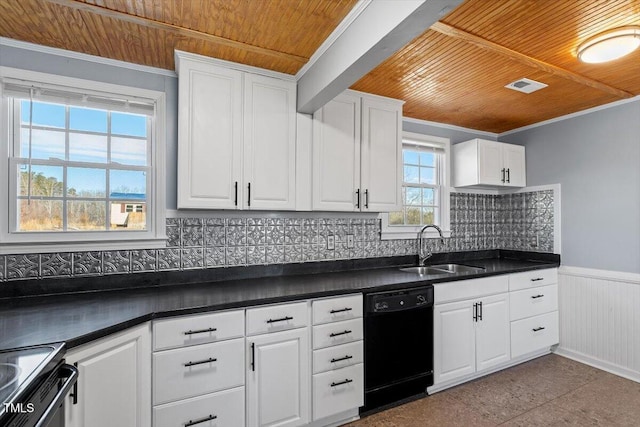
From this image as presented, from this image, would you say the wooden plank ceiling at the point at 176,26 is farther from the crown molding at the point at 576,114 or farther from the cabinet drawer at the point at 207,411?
the crown molding at the point at 576,114

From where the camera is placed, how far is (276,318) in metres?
1.92

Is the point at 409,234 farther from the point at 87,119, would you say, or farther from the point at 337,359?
the point at 87,119

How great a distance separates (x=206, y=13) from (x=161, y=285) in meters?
1.66

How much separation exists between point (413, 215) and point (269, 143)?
1.80 m

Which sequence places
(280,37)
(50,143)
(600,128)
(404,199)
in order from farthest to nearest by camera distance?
(404,199) < (600,128) < (50,143) < (280,37)

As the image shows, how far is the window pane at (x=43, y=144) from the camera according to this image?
6.42 ft

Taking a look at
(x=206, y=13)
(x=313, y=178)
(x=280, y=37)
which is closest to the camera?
(x=206, y=13)

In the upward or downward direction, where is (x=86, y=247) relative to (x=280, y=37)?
downward

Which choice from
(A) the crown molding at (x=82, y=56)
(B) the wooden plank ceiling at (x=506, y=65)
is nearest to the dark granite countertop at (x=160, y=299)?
(A) the crown molding at (x=82, y=56)

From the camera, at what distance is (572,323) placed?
10.5ft

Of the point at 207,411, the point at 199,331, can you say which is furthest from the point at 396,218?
the point at 207,411

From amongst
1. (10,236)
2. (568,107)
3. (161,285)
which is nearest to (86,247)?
(10,236)

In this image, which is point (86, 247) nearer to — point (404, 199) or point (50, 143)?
point (50, 143)

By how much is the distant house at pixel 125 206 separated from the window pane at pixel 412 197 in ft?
7.80
